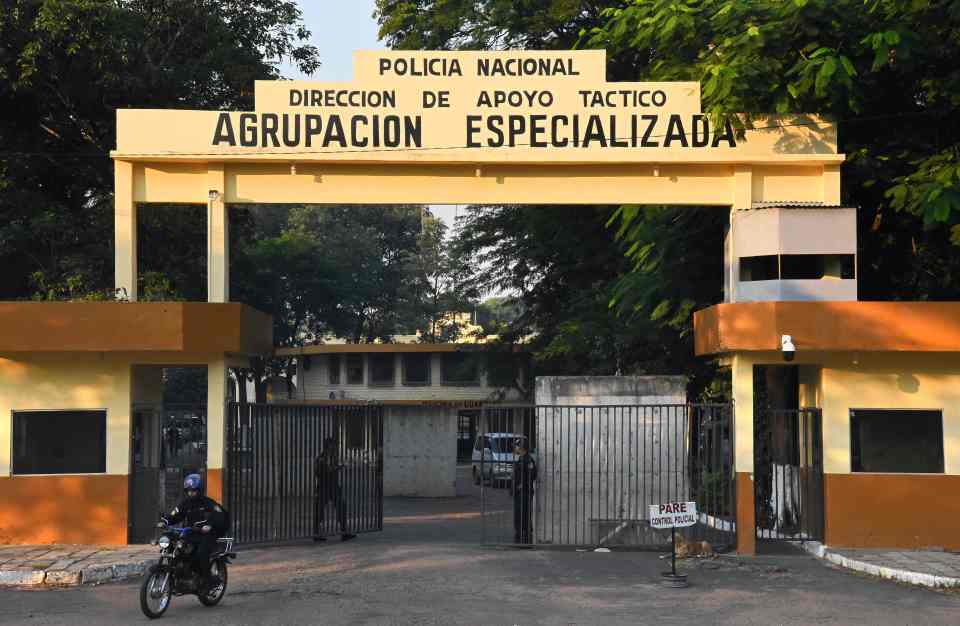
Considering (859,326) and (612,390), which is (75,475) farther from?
(859,326)

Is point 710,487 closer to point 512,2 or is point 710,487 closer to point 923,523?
point 923,523

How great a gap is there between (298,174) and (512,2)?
1453 cm

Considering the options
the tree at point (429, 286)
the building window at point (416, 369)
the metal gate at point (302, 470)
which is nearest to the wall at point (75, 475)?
the metal gate at point (302, 470)

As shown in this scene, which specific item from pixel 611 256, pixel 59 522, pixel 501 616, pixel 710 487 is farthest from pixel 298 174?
A: pixel 611 256

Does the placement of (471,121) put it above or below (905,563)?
above

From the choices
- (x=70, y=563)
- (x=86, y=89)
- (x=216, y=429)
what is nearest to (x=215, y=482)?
(x=216, y=429)

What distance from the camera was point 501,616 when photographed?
12.5m

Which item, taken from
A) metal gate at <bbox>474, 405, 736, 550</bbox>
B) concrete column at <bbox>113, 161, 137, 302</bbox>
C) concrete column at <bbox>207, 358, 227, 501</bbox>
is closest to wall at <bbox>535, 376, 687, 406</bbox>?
metal gate at <bbox>474, 405, 736, 550</bbox>

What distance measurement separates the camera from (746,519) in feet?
57.6

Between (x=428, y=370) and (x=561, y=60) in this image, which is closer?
(x=561, y=60)

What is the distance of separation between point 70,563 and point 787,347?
10.1 m

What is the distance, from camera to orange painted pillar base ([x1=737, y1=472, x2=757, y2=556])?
57.7 ft

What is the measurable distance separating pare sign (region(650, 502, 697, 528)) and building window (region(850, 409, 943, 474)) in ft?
11.3

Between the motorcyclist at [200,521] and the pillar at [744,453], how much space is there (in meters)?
7.90
